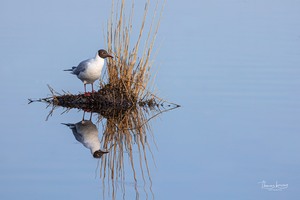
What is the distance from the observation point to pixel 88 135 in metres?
7.23

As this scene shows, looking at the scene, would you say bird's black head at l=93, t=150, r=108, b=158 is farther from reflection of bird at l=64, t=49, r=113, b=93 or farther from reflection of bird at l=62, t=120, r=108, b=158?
reflection of bird at l=64, t=49, r=113, b=93

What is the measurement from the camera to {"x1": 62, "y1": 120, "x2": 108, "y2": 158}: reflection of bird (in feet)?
21.9

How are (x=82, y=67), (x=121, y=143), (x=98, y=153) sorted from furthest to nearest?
(x=82, y=67) < (x=121, y=143) < (x=98, y=153)

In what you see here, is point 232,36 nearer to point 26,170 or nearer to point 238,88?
point 238,88

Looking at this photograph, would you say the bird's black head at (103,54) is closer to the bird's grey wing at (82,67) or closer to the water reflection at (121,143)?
the bird's grey wing at (82,67)

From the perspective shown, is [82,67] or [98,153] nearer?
[98,153]

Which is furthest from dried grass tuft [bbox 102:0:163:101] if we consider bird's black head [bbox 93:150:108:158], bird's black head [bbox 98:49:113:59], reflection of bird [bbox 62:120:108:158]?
bird's black head [bbox 93:150:108:158]

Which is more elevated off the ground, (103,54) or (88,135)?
(103,54)

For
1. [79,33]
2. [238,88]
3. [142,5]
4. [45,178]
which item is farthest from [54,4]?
[45,178]

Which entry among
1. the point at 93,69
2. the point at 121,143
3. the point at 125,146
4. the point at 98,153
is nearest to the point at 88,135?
the point at 121,143

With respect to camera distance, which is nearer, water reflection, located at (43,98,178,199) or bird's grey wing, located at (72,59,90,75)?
water reflection, located at (43,98,178,199)

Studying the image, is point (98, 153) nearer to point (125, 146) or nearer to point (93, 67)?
point (125, 146)

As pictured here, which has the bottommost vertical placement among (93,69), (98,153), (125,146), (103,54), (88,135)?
(98,153)

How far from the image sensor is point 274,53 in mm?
11445
